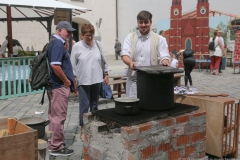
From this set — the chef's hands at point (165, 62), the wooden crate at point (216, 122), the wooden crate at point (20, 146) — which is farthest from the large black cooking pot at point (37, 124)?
the wooden crate at point (216, 122)

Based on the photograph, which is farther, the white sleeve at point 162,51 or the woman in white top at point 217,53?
the woman in white top at point 217,53

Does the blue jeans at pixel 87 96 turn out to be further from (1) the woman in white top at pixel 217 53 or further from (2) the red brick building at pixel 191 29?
(2) the red brick building at pixel 191 29

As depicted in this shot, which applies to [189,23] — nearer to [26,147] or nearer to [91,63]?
[91,63]

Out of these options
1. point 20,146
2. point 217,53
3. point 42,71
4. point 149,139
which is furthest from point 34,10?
point 20,146

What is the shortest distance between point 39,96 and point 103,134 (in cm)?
577

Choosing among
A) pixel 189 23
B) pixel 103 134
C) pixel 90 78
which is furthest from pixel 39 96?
pixel 189 23

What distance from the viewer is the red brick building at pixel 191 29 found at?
51.3ft

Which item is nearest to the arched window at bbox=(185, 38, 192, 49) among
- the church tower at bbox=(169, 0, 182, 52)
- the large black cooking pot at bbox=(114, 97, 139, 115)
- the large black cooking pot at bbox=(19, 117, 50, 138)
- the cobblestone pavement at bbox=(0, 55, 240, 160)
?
the church tower at bbox=(169, 0, 182, 52)

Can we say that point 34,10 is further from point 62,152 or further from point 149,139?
point 149,139

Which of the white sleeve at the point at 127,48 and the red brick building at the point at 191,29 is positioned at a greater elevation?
the red brick building at the point at 191,29

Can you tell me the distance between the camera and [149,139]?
311cm

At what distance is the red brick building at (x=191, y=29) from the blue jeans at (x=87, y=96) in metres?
11.7

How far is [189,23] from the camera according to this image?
16.1m

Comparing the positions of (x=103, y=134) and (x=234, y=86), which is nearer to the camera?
(x=103, y=134)
